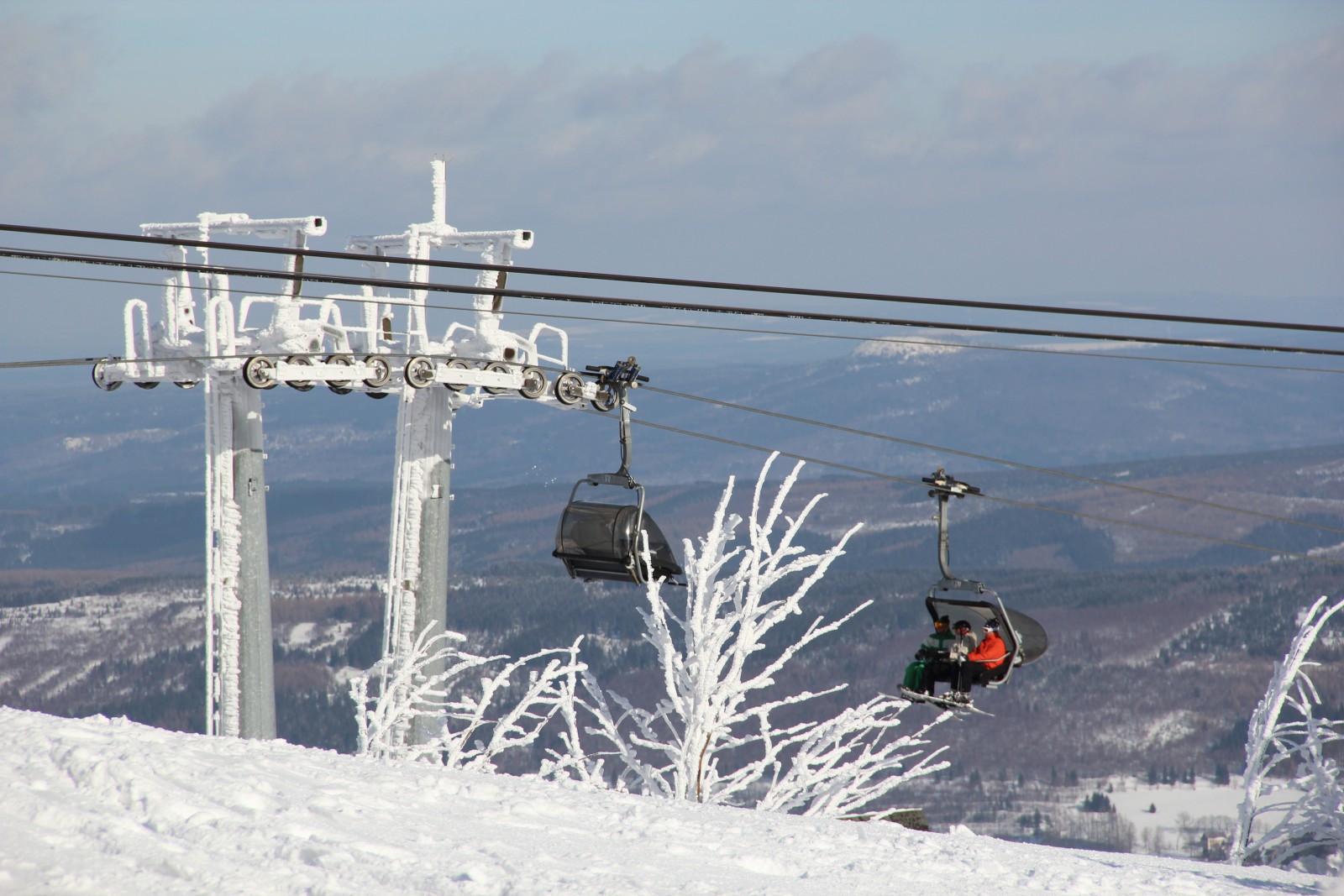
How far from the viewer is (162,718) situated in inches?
5354

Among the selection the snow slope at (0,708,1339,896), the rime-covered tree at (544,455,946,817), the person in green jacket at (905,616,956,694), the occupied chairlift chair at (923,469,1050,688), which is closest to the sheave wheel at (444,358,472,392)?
the rime-covered tree at (544,455,946,817)

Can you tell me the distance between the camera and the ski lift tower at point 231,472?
15922 mm

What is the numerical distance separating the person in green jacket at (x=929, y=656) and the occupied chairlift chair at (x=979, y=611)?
0.48ft

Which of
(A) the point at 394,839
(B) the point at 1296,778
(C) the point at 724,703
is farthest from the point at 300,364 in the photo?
(B) the point at 1296,778

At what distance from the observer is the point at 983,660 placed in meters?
11.5

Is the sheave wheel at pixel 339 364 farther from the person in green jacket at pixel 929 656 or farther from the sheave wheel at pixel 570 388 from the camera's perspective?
the person in green jacket at pixel 929 656

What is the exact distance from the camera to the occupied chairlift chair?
11.0m

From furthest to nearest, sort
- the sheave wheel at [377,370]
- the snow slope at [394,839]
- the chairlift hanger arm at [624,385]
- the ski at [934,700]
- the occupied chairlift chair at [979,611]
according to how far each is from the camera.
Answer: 1. the sheave wheel at [377,370]
2. the chairlift hanger arm at [624,385]
3. the ski at [934,700]
4. the occupied chairlift chair at [979,611]
5. the snow slope at [394,839]

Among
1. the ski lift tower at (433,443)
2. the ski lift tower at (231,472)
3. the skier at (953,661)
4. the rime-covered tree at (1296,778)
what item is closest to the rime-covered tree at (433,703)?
the ski lift tower at (433,443)

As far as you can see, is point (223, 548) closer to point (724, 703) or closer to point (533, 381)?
point (533, 381)

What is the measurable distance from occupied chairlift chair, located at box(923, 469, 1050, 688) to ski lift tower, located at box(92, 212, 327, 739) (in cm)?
806

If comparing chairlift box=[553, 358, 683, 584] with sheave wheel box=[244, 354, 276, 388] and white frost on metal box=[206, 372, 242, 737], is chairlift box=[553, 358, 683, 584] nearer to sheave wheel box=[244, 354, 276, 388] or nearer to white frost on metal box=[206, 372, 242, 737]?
sheave wheel box=[244, 354, 276, 388]

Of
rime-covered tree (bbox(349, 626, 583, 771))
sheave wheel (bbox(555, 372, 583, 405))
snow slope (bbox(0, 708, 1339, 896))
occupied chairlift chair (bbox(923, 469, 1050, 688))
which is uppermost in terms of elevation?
sheave wheel (bbox(555, 372, 583, 405))

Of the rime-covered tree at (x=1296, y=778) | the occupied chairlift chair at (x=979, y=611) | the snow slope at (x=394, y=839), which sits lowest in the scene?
the rime-covered tree at (x=1296, y=778)
